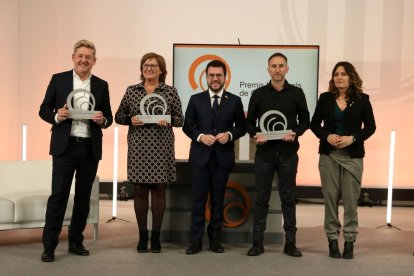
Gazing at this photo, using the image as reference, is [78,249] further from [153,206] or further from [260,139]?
[260,139]

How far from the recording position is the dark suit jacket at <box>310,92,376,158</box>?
4.44 m

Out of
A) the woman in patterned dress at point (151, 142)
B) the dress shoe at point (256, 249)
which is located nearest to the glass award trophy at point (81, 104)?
the woman in patterned dress at point (151, 142)

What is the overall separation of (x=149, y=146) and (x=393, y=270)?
208 cm

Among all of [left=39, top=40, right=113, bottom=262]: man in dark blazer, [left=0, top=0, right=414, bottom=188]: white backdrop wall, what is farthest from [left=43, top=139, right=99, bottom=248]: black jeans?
[left=0, top=0, right=414, bottom=188]: white backdrop wall

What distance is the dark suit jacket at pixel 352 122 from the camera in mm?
4441

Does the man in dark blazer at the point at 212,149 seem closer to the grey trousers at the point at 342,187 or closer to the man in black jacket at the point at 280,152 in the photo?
the man in black jacket at the point at 280,152

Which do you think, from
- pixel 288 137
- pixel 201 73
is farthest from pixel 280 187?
pixel 201 73

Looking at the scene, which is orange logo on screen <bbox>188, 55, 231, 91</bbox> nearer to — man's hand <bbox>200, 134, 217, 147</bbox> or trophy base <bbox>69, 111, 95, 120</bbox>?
man's hand <bbox>200, 134, 217, 147</bbox>

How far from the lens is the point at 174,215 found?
16.8 feet

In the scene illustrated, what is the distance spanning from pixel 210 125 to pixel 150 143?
1.68 ft

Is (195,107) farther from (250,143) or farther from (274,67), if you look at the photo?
(250,143)

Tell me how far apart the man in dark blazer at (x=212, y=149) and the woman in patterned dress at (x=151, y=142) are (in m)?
0.17

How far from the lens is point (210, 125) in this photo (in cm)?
462

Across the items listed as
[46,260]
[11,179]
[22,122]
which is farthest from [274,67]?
[22,122]
